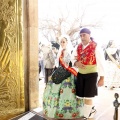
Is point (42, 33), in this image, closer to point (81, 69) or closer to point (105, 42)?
point (105, 42)

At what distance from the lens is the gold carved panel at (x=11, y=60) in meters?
2.72

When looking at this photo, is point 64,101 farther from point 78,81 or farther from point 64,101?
point 78,81

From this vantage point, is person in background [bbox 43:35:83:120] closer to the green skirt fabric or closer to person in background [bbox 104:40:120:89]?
the green skirt fabric

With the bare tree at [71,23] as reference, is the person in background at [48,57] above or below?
below

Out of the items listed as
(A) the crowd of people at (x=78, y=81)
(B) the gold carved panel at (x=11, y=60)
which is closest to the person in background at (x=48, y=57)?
(B) the gold carved panel at (x=11, y=60)

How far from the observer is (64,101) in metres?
2.51

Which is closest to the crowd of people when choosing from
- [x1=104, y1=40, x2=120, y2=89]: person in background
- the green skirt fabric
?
the green skirt fabric

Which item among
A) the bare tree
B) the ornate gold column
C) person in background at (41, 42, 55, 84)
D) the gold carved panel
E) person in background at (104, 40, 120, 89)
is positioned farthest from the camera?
the bare tree

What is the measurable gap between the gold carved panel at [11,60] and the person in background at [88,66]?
0.96 m

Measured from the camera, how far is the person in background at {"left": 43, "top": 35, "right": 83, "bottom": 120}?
253 cm

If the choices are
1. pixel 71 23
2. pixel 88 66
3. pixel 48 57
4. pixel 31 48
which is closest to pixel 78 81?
pixel 88 66

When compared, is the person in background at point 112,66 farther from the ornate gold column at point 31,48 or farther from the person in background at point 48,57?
the ornate gold column at point 31,48

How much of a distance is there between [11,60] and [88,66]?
47.5 inches

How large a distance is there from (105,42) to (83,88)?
2546mm
